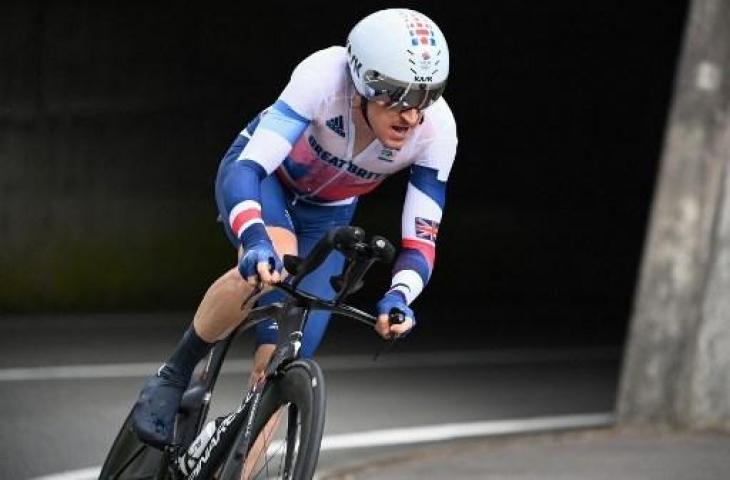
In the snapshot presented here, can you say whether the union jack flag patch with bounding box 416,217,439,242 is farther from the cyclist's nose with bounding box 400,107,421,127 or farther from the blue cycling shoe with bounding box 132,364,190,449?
the blue cycling shoe with bounding box 132,364,190,449

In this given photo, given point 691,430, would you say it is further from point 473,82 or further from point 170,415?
point 473,82

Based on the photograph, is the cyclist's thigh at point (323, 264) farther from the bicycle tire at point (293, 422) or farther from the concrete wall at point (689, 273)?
the concrete wall at point (689, 273)

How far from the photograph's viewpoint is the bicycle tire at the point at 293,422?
17.0ft

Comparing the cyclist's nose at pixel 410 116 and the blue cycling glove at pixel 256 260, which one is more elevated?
the cyclist's nose at pixel 410 116

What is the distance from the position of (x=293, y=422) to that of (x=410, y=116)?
42.9 inches

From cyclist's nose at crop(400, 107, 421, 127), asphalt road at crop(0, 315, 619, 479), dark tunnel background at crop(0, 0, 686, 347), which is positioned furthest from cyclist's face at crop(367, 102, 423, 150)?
dark tunnel background at crop(0, 0, 686, 347)

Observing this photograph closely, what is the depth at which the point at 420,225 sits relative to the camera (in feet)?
20.5

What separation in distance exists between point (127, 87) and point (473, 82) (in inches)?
154

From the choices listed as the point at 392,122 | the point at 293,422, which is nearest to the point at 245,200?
the point at 392,122

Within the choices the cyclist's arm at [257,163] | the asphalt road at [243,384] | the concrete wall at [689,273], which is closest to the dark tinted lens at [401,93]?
the cyclist's arm at [257,163]

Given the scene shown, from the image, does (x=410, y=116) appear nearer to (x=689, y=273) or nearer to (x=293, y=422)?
(x=293, y=422)

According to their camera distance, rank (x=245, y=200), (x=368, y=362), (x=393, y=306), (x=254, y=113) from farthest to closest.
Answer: (x=254, y=113) < (x=368, y=362) < (x=245, y=200) < (x=393, y=306)

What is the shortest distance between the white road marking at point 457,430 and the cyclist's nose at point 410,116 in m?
3.26

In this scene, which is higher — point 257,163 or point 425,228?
point 257,163
